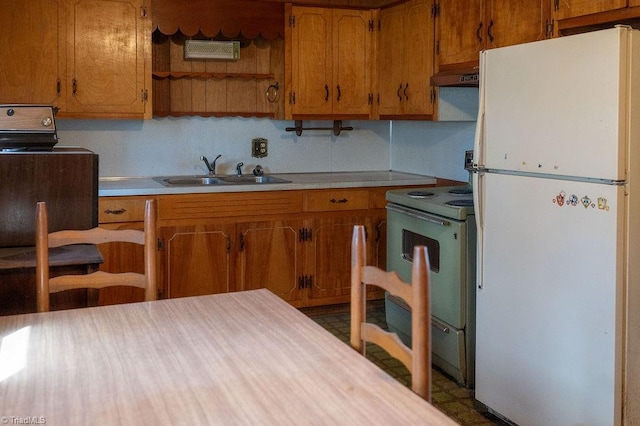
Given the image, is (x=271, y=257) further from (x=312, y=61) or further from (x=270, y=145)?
(x=312, y=61)

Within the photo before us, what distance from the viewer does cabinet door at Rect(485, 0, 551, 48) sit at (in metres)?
3.19

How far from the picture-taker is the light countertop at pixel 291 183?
4.08m

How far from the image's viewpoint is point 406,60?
14.9 feet

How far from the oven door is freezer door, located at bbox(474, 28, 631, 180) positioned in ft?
1.75

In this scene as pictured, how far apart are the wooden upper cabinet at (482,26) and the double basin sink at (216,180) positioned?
136 centimetres

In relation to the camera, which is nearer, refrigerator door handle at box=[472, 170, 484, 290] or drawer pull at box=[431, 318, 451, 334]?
refrigerator door handle at box=[472, 170, 484, 290]

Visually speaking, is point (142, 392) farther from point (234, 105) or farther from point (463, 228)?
point (234, 105)

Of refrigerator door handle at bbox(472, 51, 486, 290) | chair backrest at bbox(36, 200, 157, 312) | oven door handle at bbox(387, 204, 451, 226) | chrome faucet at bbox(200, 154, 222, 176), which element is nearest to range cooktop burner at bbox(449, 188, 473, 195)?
oven door handle at bbox(387, 204, 451, 226)

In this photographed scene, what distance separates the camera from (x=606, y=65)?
7.57ft

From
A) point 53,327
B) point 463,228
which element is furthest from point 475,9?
point 53,327

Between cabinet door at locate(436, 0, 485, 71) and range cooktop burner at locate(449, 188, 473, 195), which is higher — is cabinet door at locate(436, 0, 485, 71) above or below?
above

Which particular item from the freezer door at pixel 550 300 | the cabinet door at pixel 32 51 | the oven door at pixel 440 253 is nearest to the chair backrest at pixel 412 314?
the freezer door at pixel 550 300

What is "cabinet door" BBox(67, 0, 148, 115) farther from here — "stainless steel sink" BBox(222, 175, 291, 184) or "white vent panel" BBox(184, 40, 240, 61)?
"stainless steel sink" BBox(222, 175, 291, 184)

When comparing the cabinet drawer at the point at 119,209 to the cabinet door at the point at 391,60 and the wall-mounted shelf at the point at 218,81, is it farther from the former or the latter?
the cabinet door at the point at 391,60
